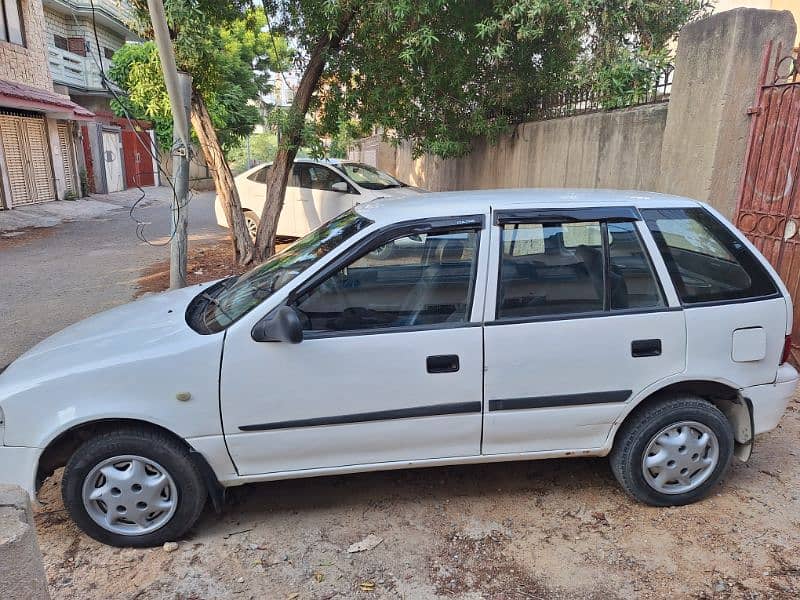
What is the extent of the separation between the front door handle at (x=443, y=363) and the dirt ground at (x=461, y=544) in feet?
2.91

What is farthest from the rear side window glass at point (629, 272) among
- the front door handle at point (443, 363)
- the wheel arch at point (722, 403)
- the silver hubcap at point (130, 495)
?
the silver hubcap at point (130, 495)

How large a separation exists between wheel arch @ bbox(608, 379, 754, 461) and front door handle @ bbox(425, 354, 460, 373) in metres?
0.94

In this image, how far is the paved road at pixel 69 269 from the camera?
6.63 metres

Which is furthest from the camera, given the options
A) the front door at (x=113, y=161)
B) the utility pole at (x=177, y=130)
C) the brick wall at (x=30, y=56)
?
the front door at (x=113, y=161)

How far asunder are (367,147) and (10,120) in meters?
12.3

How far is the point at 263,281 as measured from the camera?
10.6 feet

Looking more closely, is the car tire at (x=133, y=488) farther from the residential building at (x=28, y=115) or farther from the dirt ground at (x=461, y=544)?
the residential building at (x=28, y=115)

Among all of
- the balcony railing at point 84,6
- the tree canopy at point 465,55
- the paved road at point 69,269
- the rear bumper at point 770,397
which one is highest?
the balcony railing at point 84,6

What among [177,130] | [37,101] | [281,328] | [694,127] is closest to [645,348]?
[281,328]

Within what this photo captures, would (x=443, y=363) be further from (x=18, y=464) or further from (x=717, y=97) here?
(x=717, y=97)

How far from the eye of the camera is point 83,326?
10.7 feet

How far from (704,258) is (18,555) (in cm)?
320

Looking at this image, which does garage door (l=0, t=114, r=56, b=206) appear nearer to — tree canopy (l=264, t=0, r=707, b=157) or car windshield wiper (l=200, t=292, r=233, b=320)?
tree canopy (l=264, t=0, r=707, b=157)

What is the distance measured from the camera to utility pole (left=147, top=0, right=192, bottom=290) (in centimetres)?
500
